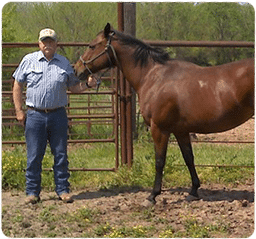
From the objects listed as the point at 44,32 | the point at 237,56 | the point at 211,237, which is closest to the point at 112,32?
the point at 44,32

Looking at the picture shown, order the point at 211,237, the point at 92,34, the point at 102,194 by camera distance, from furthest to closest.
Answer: the point at 92,34
the point at 102,194
the point at 211,237

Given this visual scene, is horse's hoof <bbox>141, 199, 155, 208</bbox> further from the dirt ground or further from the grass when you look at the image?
the grass

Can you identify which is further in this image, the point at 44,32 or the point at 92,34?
the point at 92,34

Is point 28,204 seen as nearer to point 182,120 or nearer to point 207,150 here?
point 182,120

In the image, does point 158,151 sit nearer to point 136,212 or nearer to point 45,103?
point 136,212

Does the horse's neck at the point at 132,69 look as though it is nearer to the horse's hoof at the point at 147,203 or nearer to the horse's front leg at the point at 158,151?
the horse's front leg at the point at 158,151

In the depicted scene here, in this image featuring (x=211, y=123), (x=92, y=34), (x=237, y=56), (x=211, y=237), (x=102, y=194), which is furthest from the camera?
(x=237, y=56)

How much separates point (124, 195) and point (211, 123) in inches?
54.4

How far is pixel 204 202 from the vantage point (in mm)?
5297

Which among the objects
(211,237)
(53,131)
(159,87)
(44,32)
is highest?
(44,32)

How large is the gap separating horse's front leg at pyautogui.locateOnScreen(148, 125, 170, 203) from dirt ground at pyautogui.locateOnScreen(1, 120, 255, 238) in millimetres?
116

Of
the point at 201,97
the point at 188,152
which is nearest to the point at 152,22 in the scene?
the point at 188,152

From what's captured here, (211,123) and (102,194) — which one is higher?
(211,123)

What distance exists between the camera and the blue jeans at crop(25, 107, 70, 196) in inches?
207
